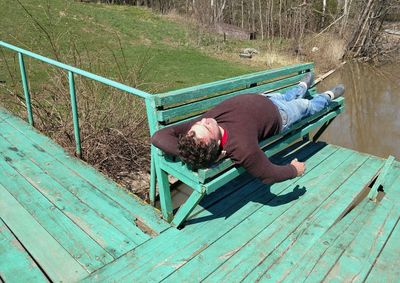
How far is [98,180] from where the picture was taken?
3.52 meters

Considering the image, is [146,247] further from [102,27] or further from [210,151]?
[102,27]

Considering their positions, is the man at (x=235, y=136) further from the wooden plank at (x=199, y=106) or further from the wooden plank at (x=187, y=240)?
the wooden plank at (x=187, y=240)

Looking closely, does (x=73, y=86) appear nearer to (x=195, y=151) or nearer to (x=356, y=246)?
(x=195, y=151)

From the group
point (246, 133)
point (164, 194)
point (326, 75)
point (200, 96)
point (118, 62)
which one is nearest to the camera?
point (246, 133)

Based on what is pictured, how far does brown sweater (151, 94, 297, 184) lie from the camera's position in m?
2.71

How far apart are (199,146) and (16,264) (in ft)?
4.50

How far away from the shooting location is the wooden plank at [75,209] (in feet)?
8.91

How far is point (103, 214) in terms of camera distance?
3.02 m

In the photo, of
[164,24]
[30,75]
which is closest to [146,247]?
[30,75]

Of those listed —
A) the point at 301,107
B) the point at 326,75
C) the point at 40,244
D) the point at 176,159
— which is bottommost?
the point at 326,75

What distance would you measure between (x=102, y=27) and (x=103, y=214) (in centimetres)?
1301

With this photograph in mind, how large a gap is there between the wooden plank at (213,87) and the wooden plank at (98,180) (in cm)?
89

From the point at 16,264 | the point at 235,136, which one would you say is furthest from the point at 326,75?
the point at 16,264

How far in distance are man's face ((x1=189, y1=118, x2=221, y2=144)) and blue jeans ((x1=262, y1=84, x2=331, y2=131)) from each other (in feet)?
3.41
